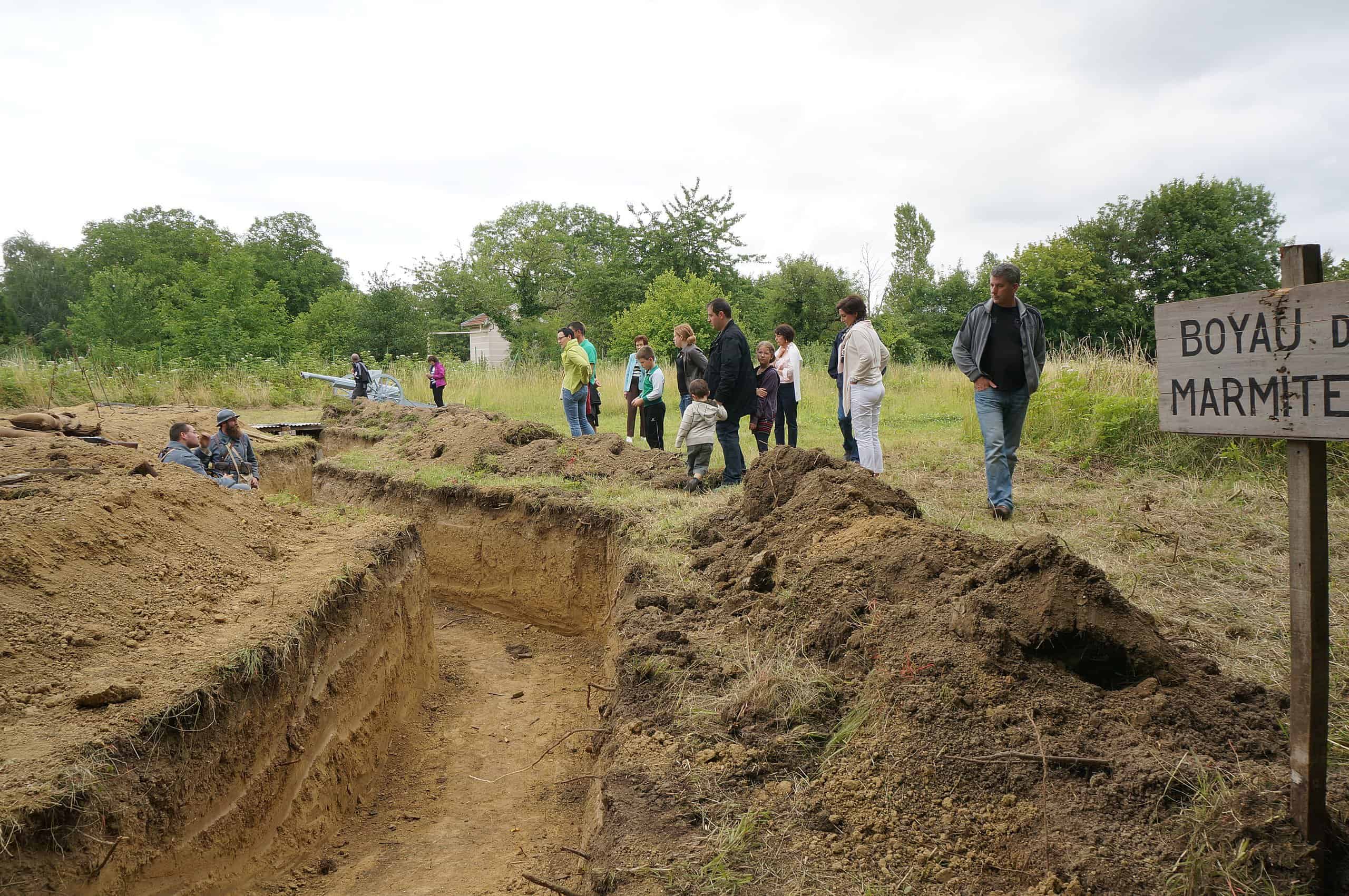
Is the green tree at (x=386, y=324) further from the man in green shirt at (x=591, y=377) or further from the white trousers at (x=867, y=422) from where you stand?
the white trousers at (x=867, y=422)

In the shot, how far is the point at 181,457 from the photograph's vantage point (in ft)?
26.8

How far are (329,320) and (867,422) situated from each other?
48865 mm

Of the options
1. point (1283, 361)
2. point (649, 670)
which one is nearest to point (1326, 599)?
point (1283, 361)

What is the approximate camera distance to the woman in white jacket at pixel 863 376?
7.34 m

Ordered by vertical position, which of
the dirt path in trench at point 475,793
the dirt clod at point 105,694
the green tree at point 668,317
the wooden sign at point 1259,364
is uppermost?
the green tree at point 668,317

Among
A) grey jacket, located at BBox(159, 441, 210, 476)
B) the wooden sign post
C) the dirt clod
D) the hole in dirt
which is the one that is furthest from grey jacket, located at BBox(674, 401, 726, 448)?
the wooden sign post

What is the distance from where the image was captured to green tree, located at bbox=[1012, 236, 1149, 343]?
1356 inches

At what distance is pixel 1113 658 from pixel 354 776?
4.30m

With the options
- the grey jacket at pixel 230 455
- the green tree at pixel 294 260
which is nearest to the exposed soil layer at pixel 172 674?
the grey jacket at pixel 230 455

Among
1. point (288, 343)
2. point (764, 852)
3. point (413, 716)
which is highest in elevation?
point (288, 343)

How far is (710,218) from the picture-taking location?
30.4 m

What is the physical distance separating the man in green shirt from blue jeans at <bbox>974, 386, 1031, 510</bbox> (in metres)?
5.79

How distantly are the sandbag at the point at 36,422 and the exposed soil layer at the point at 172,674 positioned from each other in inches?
98.6

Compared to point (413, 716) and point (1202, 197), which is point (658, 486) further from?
point (1202, 197)
